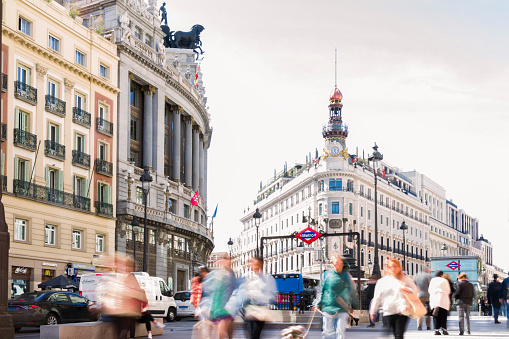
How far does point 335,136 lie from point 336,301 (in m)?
96.0

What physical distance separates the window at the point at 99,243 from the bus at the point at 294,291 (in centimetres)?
1169

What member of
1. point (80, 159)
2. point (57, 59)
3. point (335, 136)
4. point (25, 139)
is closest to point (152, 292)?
point (25, 139)

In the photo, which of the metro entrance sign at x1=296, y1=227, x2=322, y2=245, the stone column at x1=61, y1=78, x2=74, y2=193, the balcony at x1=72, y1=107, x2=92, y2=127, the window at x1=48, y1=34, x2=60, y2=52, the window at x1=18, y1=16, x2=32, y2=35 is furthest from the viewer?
the balcony at x1=72, y1=107, x2=92, y2=127

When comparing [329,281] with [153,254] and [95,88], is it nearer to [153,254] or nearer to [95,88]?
[95,88]

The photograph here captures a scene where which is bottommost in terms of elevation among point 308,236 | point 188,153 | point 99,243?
point 99,243

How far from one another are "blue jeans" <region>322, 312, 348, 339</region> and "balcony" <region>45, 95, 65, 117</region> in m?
35.2

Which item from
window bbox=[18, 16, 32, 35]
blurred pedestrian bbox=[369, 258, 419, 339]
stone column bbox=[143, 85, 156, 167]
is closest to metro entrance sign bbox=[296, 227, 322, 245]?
blurred pedestrian bbox=[369, 258, 419, 339]

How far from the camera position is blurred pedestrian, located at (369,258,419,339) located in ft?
38.3

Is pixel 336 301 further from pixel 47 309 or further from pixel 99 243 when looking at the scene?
pixel 99 243

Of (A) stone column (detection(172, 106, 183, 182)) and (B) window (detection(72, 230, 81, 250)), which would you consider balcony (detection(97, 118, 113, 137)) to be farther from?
(A) stone column (detection(172, 106, 183, 182))

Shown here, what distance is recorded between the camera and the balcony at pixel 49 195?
41.0 m

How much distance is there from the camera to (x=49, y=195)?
142 ft

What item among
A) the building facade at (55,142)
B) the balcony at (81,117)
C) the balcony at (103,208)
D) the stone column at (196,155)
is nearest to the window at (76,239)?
the building facade at (55,142)

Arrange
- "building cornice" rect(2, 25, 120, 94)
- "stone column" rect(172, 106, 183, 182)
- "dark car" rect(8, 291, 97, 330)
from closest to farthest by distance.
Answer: "dark car" rect(8, 291, 97, 330) < "building cornice" rect(2, 25, 120, 94) < "stone column" rect(172, 106, 183, 182)
